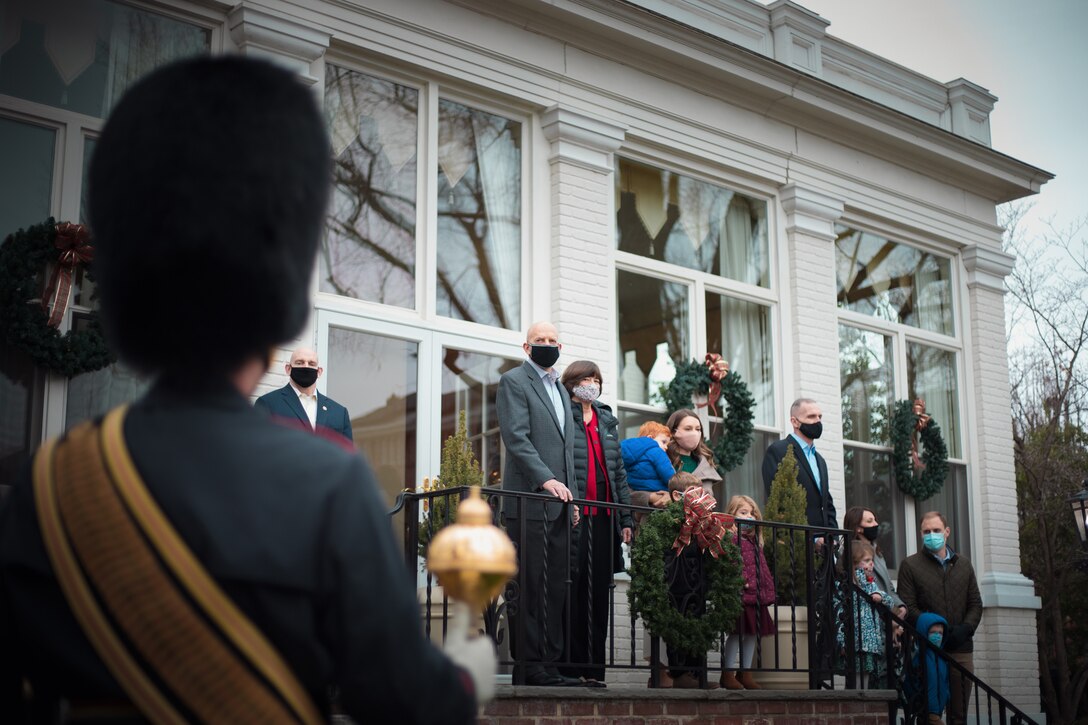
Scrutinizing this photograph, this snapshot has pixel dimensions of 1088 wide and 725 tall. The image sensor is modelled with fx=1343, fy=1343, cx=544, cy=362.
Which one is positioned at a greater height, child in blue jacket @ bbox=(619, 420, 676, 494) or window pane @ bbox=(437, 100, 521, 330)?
window pane @ bbox=(437, 100, 521, 330)

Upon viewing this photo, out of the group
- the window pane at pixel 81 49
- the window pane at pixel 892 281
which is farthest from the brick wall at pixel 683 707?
the window pane at pixel 892 281

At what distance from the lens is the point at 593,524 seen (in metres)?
7.88

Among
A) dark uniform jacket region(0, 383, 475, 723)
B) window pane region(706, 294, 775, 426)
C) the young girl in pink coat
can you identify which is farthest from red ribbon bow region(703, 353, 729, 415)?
dark uniform jacket region(0, 383, 475, 723)

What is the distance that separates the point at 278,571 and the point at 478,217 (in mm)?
9102

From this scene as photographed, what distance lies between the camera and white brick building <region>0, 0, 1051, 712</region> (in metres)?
9.30

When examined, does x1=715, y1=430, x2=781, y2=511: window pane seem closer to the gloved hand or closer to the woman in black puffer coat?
the woman in black puffer coat

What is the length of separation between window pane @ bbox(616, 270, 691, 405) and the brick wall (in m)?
3.62

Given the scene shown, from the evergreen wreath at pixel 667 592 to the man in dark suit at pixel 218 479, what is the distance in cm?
588

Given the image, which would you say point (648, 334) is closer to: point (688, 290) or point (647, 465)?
point (688, 290)

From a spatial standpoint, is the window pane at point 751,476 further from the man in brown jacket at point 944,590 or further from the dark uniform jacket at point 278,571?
the dark uniform jacket at point 278,571

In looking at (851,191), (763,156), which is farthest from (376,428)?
(851,191)

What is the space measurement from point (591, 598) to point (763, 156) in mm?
6343

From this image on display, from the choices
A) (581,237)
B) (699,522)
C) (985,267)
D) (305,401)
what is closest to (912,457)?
(985,267)

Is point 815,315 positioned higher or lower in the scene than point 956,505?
higher
